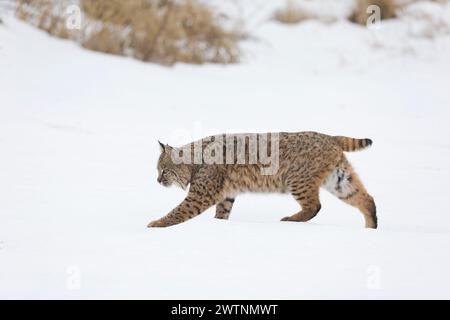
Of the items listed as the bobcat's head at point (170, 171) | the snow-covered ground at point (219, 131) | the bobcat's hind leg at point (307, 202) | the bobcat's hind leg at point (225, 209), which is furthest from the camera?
the bobcat's head at point (170, 171)

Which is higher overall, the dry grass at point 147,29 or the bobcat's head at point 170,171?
the dry grass at point 147,29

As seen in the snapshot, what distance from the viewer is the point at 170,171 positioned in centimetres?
712

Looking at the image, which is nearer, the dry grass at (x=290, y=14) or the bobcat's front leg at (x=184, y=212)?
the bobcat's front leg at (x=184, y=212)

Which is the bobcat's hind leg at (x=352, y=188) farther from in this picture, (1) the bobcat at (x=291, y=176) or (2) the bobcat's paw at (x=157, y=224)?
(2) the bobcat's paw at (x=157, y=224)

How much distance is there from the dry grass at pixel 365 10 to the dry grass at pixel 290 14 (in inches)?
37.8

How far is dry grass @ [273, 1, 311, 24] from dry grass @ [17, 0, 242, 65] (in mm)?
1790

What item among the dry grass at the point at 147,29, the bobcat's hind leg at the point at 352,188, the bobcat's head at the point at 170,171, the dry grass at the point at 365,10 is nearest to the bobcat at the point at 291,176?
the bobcat's hind leg at the point at 352,188

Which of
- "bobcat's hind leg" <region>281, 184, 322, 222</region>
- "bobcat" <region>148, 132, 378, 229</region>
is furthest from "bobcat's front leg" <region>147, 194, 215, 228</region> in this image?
"bobcat's hind leg" <region>281, 184, 322, 222</region>

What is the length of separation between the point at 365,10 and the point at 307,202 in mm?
9769

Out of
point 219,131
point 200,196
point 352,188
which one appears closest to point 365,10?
point 219,131

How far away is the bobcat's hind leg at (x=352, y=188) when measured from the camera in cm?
658

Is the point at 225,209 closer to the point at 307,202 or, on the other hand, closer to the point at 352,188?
the point at 307,202

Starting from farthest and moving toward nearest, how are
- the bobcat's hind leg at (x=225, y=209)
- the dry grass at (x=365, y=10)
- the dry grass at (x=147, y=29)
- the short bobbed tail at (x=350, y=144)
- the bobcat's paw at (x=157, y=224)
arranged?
the dry grass at (x=365, y=10) < the dry grass at (x=147, y=29) < the bobcat's hind leg at (x=225, y=209) < the short bobbed tail at (x=350, y=144) < the bobcat's paw at (x=157, y=224)

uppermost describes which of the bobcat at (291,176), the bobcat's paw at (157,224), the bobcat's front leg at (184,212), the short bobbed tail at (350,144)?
the short bobbed tail at (350,144)
